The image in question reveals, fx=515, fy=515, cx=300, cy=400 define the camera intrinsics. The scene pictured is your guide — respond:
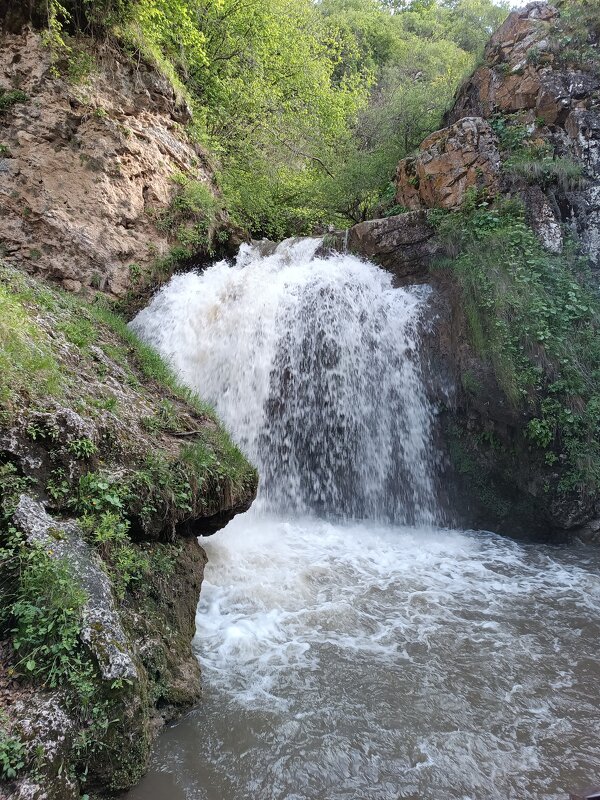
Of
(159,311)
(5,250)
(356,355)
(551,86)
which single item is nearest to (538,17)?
(551,86)

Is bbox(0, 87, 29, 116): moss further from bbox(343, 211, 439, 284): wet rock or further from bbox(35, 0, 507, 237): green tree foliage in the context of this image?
bbox(343, 211, 439, 284): wet rock

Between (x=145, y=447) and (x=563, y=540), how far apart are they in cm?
631

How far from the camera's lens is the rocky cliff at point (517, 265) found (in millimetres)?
7637

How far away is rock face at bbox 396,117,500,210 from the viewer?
9.36 m

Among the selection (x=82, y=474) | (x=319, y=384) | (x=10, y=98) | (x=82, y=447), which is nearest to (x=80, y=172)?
(x=10, y=98)

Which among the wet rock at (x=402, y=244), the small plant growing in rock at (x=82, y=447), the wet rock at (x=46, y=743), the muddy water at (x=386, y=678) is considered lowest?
the muddy water at (x=386, y=678)

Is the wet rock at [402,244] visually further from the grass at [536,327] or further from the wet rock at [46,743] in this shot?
the wet rock at [46,743]

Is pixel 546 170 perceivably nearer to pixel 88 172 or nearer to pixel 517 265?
pixel 517 265

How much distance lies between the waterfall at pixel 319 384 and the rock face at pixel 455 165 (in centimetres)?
195

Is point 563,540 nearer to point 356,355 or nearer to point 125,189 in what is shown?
point 356,355

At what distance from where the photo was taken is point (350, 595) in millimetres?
5684

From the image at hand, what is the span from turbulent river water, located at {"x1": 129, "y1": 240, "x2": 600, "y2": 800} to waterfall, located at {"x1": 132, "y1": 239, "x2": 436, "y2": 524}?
3 cm

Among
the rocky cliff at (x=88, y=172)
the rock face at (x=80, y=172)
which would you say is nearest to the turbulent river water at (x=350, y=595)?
the rocky cliff at (x=88, y=172)

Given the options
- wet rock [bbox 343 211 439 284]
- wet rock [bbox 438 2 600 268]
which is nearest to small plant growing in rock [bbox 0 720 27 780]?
wet rock [bbox 343 211 439 284]
